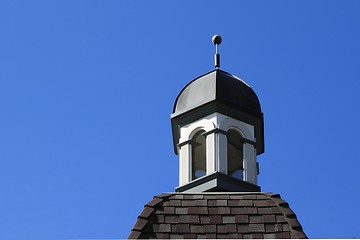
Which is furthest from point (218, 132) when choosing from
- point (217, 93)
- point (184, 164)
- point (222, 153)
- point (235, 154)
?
point (235, 154)

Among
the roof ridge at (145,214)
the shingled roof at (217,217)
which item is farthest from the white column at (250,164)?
the roof ridge at (145,214)

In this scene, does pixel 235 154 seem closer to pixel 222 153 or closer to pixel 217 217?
pixel 222 153

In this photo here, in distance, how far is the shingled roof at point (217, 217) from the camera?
22234mm

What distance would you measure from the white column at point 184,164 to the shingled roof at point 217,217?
62.4 inches

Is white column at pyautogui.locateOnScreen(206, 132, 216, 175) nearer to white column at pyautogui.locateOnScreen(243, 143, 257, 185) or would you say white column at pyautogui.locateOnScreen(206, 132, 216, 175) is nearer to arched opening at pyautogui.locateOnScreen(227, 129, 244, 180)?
arched opening at pyautogui.locateOnScreen(227, 129, 244, 180)

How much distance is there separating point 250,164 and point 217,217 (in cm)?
275

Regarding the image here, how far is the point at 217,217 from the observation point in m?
22.6

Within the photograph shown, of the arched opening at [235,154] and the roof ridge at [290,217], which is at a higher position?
the arched opening at [235,154]

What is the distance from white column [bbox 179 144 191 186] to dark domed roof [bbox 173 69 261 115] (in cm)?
71

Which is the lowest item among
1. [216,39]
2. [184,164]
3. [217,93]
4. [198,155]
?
[184,164]

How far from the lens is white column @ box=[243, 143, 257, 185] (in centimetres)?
2500

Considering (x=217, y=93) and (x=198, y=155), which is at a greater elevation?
Result: (x=217, y=93)

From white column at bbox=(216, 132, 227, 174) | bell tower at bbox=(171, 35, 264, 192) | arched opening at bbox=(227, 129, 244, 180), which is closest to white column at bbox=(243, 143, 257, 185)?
bell tower at bbox=(171, 35, 264, 192)

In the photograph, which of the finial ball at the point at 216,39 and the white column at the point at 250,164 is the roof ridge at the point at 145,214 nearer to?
the white column at the point at 250,164
